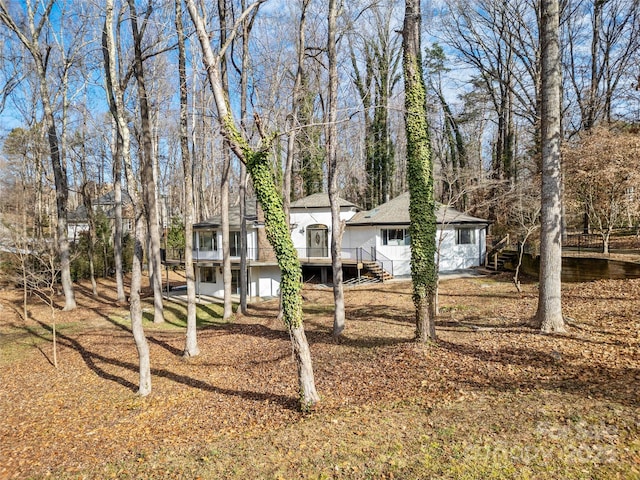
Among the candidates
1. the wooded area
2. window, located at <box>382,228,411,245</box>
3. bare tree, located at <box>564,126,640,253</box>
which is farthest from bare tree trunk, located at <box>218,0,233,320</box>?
bare tree, located at <box>564,126,640,253</box>

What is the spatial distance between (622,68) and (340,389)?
24110 mm

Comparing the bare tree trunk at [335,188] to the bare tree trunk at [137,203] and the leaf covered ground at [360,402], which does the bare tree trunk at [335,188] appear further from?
the bare tree trunk at [137,203]

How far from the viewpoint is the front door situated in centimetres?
2341

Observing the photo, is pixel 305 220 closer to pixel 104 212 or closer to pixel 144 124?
pixel 144 124

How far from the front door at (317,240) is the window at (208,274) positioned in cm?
573

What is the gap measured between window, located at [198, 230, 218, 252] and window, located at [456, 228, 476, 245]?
14138mm

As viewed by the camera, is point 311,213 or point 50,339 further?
point 311,213

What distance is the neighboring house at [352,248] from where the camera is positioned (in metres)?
21.3

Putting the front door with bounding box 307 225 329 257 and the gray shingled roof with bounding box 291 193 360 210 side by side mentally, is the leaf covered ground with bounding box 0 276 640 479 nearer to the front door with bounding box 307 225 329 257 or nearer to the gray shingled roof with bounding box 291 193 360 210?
the front door with bounding box 307 225 329 257

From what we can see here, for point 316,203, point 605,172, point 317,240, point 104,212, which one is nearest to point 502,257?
point 605,172

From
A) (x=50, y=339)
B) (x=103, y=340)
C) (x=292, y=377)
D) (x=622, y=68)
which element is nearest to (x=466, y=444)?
(x=292, y=377)

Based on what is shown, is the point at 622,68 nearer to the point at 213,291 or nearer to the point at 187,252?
the point at 187,252

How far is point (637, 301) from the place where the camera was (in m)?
9.70

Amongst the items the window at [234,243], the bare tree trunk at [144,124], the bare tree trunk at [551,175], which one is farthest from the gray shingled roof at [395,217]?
the bare tree trunk at [144,124]
